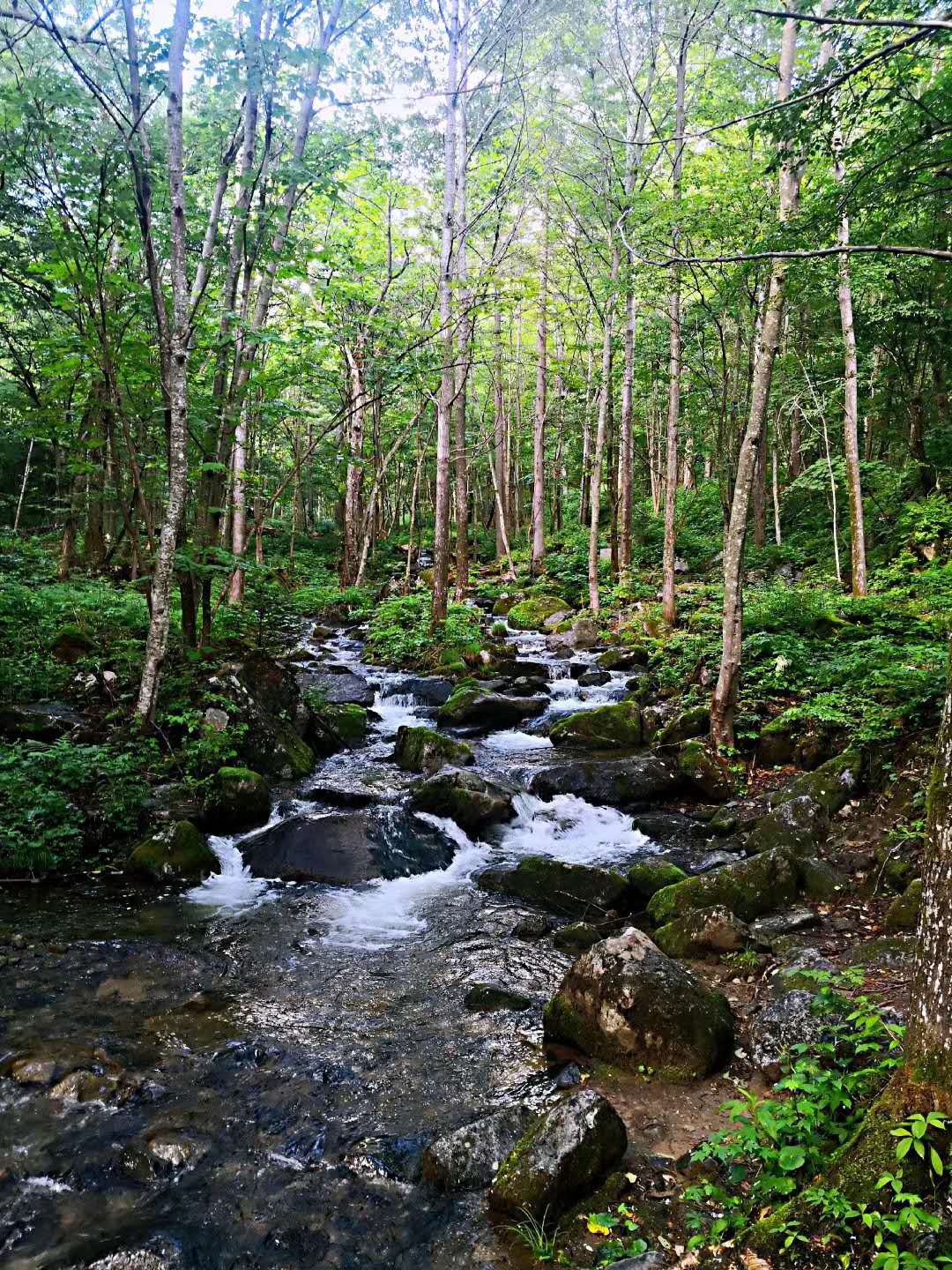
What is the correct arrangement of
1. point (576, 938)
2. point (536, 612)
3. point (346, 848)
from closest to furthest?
point (576, 938) < point (346, 848) < point (536, 612)

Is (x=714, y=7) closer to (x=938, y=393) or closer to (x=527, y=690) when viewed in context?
(x=938, y=393)

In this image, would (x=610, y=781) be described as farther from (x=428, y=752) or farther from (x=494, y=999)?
(x=494, y=999)

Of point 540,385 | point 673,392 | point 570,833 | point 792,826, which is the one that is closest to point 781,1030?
point 792,826

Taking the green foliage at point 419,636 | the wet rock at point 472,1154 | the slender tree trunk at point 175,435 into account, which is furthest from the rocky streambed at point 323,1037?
the green foliage at point 419,636

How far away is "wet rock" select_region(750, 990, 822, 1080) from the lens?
14.7 ft

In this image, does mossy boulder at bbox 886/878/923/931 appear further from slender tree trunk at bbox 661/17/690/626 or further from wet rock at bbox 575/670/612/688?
slender tree trunk at bbox 661/17/690/626

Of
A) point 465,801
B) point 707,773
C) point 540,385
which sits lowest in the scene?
point 465,801

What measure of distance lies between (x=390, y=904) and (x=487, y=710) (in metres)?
6.55

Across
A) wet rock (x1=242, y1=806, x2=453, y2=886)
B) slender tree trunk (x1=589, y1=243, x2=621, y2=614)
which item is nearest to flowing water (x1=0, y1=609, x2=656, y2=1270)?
wet rock (x1=242, y1=806, x2=453, y2=886)

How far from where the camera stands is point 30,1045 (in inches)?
193

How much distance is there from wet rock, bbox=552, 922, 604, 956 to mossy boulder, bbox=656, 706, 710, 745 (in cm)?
543

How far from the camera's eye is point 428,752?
1187 cm

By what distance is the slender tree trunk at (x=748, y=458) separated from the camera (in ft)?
32.2

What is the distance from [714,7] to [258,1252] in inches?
→ 817
